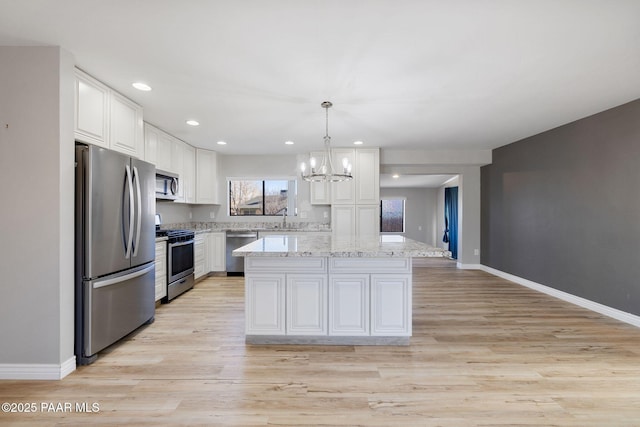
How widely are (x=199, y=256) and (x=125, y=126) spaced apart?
101 inches

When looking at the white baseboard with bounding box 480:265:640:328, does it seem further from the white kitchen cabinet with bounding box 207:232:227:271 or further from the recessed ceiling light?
the recessed ceiling light

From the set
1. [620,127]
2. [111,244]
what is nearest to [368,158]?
[620,127]

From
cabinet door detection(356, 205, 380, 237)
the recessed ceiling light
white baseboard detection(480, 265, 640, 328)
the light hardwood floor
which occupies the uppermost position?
the recessed ceiling light

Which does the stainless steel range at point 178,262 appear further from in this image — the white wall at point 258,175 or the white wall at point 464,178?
the white wall at point 464,178

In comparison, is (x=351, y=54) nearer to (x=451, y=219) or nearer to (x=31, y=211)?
(x=31, y=211)

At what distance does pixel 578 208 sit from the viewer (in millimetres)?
3855

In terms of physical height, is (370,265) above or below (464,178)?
below

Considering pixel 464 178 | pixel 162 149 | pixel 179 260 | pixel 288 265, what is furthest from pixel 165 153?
pixel 464 178

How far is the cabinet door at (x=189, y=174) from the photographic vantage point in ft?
16.5

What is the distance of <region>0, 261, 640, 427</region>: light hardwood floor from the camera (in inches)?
68.8

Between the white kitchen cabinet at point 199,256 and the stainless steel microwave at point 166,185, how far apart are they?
0.82 m

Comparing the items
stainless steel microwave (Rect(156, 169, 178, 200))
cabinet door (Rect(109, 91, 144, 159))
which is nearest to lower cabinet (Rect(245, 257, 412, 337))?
cabinet door (Rect(109, 91, 144, 159))

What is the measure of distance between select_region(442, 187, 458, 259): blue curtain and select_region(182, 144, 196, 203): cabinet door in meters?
6.89

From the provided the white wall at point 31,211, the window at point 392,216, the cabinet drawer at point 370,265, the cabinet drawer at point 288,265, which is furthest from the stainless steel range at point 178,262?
the window at point 392,216
